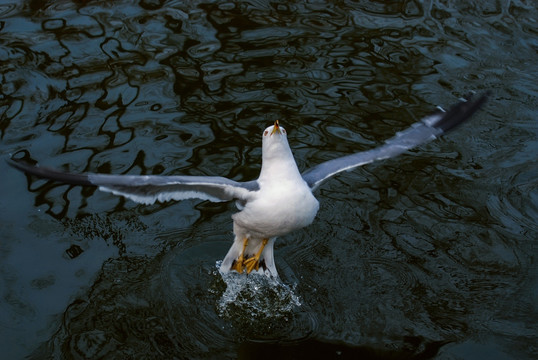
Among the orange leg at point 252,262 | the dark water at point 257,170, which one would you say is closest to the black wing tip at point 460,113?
the dark water at point 257,170

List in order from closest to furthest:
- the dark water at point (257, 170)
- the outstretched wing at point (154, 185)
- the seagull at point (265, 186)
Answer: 1. the outstretched wing at point (154, 185)
2. the seagull at point (265, 186)
3. the dark water at point (257, 170)

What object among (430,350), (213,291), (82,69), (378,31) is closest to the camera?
(430,350)

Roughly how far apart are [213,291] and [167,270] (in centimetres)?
47

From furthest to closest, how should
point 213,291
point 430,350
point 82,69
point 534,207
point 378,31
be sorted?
1. point 378,31
2. point 82,69
3. point 534,207
4. point 213,291
5. point 430,350

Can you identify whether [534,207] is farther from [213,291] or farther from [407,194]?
[213,291]

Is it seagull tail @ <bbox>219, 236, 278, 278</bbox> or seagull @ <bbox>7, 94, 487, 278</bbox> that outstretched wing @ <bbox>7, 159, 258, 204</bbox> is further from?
seagull tail @ <bbox>219, 236, 278, 278</bbox>

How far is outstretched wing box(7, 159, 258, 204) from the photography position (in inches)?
228

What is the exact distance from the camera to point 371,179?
823 centimetres

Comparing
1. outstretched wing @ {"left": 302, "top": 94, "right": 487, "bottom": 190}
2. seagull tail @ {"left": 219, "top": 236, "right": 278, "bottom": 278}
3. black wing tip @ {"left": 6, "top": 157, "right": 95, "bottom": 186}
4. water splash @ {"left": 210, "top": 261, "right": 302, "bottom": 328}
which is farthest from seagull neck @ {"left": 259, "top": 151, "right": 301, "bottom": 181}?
black wing tip @ {"left": 6, "top": 157, "right": 95, "bottom": 186}

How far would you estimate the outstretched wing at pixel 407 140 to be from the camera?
6.76m

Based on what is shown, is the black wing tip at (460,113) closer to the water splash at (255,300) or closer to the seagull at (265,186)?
the seagull at (265,186)

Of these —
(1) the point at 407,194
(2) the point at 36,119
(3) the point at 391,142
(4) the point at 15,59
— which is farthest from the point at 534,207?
(4) the point at 15,59

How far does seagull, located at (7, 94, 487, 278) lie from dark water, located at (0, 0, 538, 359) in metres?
0.77

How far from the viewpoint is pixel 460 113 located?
22.8 feet
